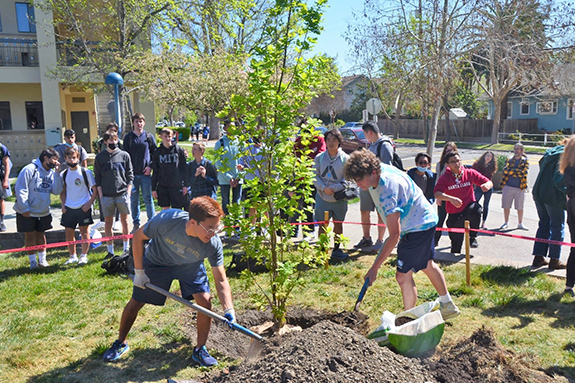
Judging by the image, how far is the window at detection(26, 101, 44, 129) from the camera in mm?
24277

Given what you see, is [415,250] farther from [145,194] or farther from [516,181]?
[516,181]

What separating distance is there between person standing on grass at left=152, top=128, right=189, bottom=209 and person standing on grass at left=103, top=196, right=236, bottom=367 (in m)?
4.24

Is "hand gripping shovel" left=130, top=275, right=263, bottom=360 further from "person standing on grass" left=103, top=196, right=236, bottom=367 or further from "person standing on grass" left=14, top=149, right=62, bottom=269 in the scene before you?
"person standing on grass" left=14, top=149, right=62, bottom=269

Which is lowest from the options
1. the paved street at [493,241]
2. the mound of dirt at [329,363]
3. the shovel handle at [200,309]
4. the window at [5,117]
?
the paved street at [493,241]

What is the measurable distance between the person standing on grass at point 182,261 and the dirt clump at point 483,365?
1.71 meters

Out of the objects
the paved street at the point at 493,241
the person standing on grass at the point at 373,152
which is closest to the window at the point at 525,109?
the paved street at the point at 493,241

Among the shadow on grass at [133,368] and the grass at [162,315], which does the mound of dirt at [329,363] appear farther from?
the grass at [162,315]

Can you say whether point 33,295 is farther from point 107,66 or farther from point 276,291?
point 107,66

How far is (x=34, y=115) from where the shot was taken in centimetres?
2448

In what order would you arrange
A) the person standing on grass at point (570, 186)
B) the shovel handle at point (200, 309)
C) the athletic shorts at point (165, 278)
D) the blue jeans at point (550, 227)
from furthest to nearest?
the blue jeans at point (550, 227), the person standing on grass at point (570, 186), the athletic shorts at point (165, 278), the shovel handle at point (200, 309)

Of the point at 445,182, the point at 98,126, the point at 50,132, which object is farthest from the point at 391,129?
the point at 445,182

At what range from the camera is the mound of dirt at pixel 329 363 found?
3426 millimetres

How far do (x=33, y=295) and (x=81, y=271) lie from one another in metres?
0.94

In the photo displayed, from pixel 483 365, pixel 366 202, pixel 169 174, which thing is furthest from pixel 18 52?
pixel 483 365
